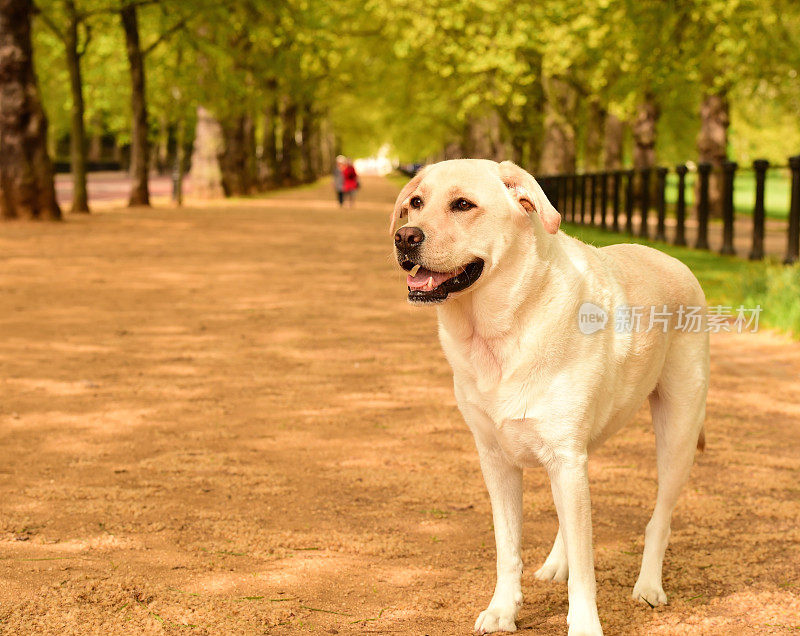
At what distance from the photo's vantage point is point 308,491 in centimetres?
533

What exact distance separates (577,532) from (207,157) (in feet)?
112

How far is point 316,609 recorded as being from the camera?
3846 mm

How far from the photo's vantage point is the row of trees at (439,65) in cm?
2028

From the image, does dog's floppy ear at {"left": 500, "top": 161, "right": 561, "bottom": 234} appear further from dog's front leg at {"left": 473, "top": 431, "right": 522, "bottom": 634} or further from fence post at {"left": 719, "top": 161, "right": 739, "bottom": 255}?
fence post at {"left": 719, "top": 161, "right": 739, "bottom": 255}

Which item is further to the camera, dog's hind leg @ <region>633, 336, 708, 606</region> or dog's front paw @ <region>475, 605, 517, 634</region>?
dog's hind leg @ <region>633, 336, 708, 606</region>

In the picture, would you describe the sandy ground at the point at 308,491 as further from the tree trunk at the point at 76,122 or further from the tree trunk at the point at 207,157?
the tree trunk at the point at 207,157

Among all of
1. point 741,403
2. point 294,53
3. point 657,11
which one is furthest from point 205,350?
point 294,53

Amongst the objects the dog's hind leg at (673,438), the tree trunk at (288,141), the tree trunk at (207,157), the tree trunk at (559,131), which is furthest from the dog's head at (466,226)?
the tree trunk at (288,141)

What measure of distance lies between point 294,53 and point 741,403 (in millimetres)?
23939

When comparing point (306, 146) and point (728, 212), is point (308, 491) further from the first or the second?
point (306, 146)

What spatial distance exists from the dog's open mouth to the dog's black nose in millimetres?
67

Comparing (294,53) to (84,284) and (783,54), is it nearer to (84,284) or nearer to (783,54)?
(783,54)

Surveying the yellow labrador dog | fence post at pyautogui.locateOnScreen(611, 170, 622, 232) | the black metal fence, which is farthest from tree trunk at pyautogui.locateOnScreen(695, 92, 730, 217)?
the yellow labrador dog

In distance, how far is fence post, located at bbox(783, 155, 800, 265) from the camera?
13.5 metres
